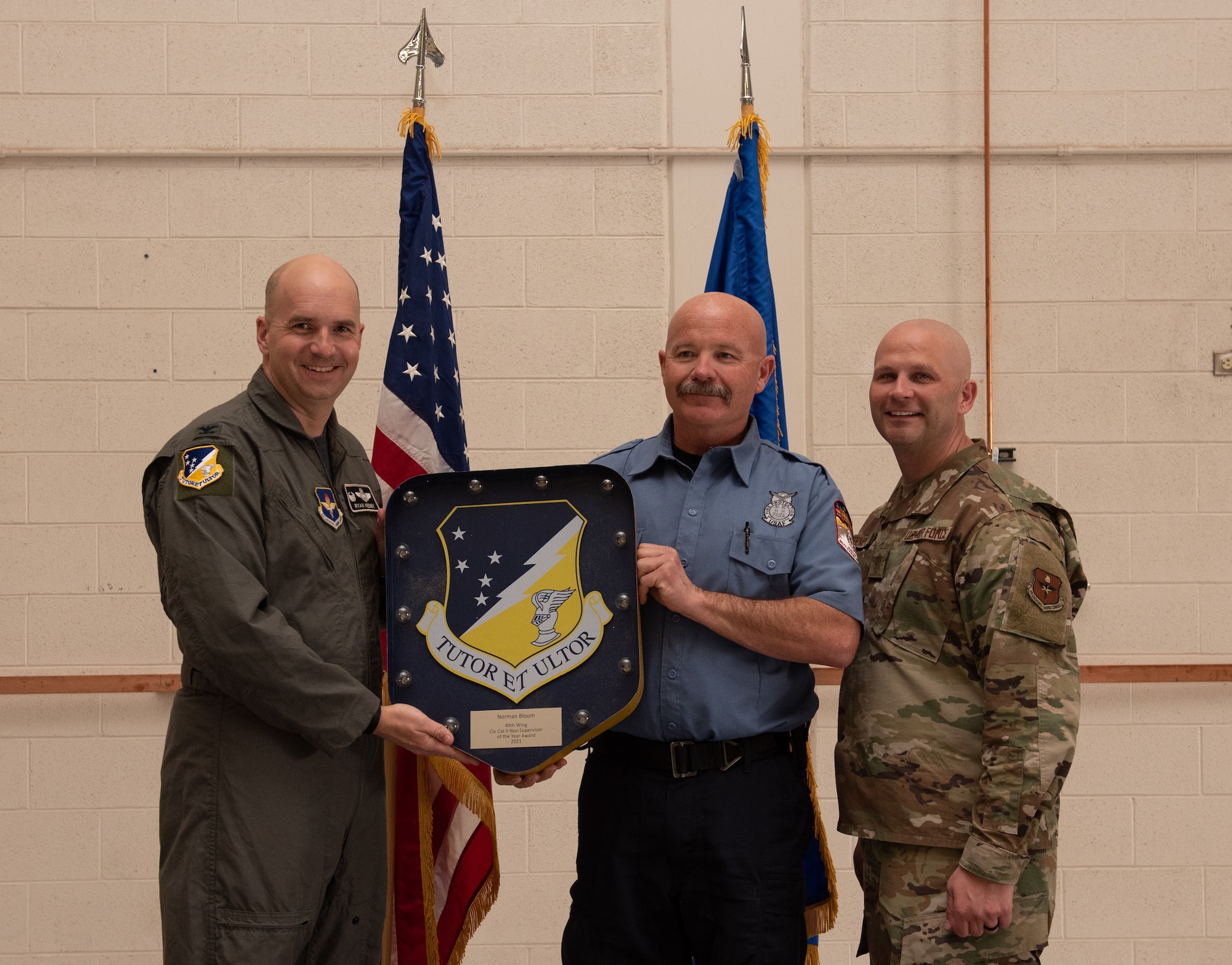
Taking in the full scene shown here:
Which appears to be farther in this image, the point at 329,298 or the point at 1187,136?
the point at 1187,136

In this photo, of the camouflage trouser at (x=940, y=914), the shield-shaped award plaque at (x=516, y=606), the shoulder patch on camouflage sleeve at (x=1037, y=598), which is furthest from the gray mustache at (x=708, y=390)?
the camouflage trouser at (x=940, y=914)

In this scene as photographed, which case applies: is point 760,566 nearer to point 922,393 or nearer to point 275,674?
point 922,393

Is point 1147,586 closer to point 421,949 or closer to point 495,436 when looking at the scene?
point 495,436

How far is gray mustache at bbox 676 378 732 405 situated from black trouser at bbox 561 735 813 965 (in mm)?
644

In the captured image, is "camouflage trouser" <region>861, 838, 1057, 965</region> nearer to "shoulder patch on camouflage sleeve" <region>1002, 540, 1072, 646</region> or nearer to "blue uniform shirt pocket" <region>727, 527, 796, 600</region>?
"shoulder patch on camouflage sleeve" <region>1002, 540, 1072, 646</region>

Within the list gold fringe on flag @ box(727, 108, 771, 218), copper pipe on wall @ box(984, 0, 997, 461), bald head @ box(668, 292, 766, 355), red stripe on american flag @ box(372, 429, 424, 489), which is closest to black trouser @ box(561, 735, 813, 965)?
bald head @ box(668, 292, 766, 355)

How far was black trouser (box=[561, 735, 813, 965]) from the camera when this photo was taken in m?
1.63

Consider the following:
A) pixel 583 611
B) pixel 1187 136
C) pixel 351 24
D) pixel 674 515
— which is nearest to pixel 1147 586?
pixel 1187 136

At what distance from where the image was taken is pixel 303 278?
1782 millimetres

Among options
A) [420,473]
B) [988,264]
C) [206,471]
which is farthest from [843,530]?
[988,264]

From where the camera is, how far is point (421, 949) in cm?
210

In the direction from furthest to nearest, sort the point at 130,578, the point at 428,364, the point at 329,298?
the point at 130,578
the point at 428,364
the point at 329,298

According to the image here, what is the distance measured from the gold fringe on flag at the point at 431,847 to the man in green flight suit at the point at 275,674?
0.21 metres

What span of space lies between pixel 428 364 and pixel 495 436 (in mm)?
824
